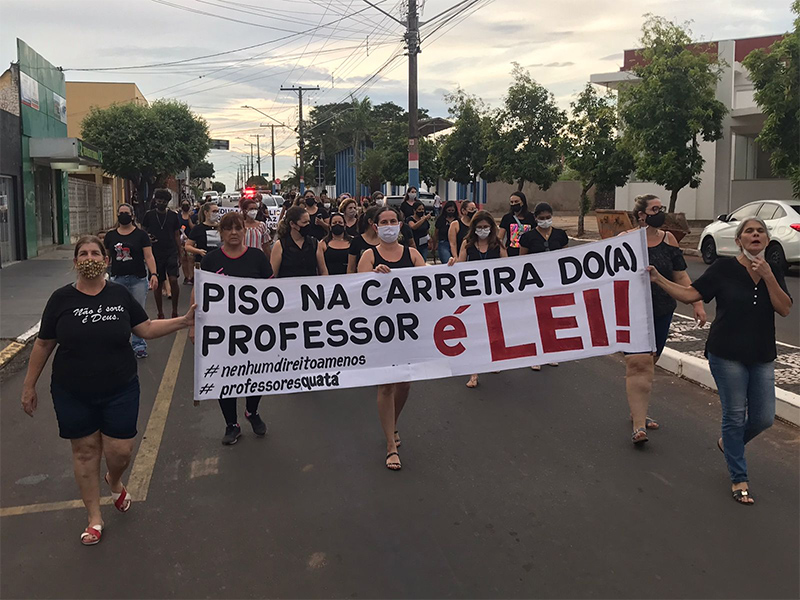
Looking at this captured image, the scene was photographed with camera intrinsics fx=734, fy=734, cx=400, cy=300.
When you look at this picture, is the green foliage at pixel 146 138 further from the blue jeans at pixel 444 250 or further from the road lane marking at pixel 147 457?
the road lane marking at pixel 147 457

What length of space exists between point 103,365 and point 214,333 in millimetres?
932

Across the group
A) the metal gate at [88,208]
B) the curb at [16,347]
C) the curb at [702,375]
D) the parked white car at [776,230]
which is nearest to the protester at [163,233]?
the curb at [16,347]

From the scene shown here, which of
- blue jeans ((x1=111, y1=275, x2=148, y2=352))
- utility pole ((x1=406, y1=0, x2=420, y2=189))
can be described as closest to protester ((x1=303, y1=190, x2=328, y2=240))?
blue jeans ((x1=111, y1=275, x2=148, y2=352))

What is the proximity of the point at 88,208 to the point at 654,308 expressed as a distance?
2973cm

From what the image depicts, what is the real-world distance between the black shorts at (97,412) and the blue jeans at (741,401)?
11.4 ft

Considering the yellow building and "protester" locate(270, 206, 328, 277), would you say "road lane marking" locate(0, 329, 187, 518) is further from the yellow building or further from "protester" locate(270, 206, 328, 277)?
the yellow building

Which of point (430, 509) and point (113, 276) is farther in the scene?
point (113, 276)

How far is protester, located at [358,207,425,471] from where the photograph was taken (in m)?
5.10

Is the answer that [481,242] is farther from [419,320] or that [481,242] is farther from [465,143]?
[465,143]

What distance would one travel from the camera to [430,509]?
437 centimetres

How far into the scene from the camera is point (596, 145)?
24.0 m

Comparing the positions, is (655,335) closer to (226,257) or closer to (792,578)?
(792,578)

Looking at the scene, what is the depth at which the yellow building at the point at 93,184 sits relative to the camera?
93.9 ft

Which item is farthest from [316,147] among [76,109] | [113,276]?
[113,276]
